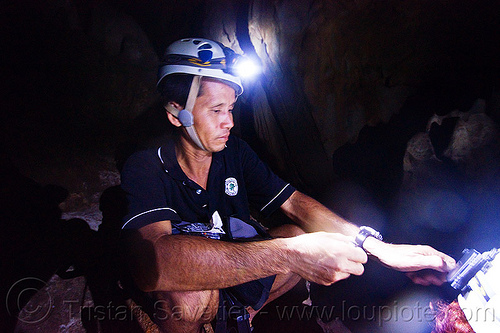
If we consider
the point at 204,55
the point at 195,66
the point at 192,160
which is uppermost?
the point at 204,55

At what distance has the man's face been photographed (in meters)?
2.03

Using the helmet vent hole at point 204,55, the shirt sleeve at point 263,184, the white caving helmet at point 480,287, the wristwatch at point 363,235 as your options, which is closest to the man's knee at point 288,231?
the shirt sleeve at point 263,184

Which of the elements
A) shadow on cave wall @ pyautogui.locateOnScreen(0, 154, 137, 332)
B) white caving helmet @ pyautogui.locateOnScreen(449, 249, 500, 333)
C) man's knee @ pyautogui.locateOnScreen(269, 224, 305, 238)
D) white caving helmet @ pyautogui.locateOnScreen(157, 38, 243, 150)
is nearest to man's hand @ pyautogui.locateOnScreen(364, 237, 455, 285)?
white caving helmet @ pyautogui.locateOnScreen(449, 249, 500, 333)

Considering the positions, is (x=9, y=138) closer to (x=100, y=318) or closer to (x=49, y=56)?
(x=49, y=56)

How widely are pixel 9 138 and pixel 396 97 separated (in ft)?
19.0

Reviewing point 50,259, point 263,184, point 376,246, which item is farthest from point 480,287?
point 50,259

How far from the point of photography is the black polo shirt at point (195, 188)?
5.86ft

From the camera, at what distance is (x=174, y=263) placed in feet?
5.04

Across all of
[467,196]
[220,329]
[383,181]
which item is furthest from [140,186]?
[467,196]

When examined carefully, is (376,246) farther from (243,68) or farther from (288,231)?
(243,68)

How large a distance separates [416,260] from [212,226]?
1.51m

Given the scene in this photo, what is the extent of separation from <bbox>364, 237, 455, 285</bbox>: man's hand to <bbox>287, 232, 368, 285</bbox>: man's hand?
29 cm

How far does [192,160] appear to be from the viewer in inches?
88.4

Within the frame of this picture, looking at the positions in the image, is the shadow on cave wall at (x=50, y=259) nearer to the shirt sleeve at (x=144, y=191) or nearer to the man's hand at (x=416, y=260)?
the shirt sleeve at (x=144, y=191)
